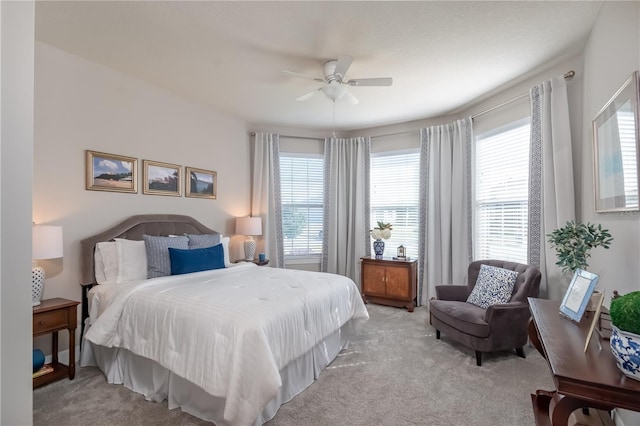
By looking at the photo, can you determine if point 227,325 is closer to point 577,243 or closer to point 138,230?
point 138,230

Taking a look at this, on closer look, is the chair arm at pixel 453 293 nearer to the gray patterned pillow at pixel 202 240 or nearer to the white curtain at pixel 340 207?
the white curtain at pixel 340 207

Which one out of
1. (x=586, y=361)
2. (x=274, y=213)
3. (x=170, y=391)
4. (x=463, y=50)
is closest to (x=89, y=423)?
(x=170, y=391)

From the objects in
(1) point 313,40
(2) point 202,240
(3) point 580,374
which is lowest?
(3) point 580,374

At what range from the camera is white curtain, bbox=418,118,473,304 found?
4256mm

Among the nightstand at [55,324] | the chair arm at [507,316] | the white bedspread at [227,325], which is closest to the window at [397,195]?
the chair arm at [507,316]

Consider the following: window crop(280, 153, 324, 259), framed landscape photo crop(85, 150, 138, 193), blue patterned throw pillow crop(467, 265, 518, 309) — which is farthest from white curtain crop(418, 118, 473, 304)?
framed landscape photo crop(85, 150, 138, 193)

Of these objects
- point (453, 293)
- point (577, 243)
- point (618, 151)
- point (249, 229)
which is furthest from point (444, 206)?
point (249, 229)

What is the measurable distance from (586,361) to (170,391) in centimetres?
245

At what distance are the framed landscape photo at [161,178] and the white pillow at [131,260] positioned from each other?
0.78 metres

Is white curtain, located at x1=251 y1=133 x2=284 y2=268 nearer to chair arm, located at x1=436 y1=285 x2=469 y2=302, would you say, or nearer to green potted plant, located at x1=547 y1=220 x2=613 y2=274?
chair arm, located at x1=436 y1=285 x2=469 y2=302

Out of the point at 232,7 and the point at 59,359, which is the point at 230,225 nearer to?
the point at 59,359

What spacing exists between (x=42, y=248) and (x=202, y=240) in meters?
1.48

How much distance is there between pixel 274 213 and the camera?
5.07 m

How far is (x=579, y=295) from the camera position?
1602 millimetres
